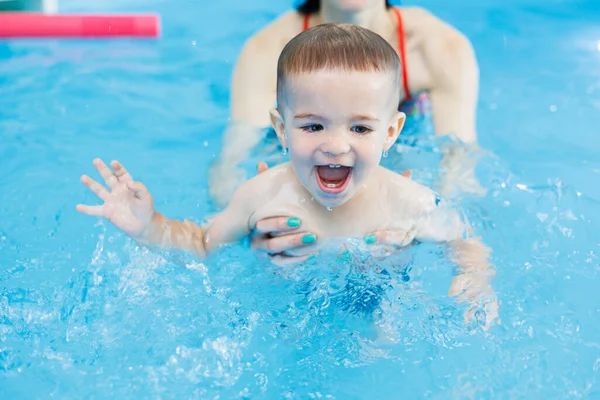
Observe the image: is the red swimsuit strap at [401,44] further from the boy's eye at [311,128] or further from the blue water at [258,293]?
the boy's eye at [311,128]

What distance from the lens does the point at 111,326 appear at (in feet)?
7.48

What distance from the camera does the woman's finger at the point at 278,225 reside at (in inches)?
86.0

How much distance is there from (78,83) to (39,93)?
0.72ft

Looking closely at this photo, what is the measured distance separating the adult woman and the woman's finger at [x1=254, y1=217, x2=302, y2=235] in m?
0.74

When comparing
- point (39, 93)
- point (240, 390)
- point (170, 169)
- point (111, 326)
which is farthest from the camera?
point (39, 93)

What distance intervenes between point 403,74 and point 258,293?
1.21 m

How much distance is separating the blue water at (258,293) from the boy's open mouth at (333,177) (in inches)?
13.6

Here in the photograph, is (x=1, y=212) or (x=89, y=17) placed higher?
(x=89, y=17)

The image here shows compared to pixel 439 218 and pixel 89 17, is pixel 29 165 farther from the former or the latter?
pixel 439 218

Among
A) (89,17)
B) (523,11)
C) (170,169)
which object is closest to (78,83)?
(89,17)

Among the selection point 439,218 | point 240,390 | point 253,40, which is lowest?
point 240,390

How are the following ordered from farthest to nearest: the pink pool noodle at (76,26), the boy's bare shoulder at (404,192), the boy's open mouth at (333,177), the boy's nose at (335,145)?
the pink pool noodle at (76,26) → the boy's bare shoulder at (404,192) → the boy's open mouth at (333,177) → the boy's nose at (335,145)

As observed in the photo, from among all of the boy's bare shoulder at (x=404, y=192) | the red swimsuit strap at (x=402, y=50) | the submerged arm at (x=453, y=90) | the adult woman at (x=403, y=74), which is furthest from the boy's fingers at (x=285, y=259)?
the red swimsuit strap at (x=402, y=50)

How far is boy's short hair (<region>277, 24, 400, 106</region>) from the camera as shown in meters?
1.90
